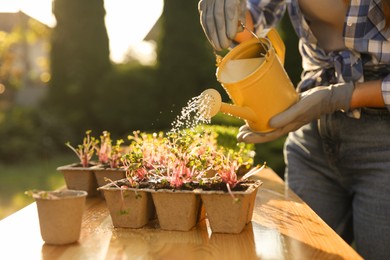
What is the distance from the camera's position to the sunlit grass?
6.63 m

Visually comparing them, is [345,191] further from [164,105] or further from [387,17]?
[164,105]

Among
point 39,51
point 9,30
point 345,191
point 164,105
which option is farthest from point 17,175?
point 39,51

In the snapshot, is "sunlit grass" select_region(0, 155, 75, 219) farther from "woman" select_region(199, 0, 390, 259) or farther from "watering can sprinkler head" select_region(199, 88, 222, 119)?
"watering can sprinkler head" select_region(199, 88, 222, 119)

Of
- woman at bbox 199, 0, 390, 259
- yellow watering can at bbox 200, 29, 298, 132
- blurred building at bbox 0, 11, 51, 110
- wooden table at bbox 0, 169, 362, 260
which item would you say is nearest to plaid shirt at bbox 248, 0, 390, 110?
woman at bbox 199, 0, 390, 259

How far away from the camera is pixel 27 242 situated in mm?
1347

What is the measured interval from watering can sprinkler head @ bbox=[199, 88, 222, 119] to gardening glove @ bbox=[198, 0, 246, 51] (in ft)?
0.81

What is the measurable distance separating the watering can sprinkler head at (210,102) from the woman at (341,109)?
0.25 metres

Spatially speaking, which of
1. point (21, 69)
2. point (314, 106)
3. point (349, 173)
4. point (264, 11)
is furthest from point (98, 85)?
point (314, 106)

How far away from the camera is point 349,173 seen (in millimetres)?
2035

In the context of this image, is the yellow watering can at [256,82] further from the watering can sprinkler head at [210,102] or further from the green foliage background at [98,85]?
the green foliage background at [98,85]

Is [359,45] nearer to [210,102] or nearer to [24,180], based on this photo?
[210,102]

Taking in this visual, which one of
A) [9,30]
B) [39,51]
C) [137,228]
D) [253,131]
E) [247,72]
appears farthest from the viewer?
[39,51]

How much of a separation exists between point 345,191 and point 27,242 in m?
1.23

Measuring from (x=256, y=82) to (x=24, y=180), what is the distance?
7.27 metres
